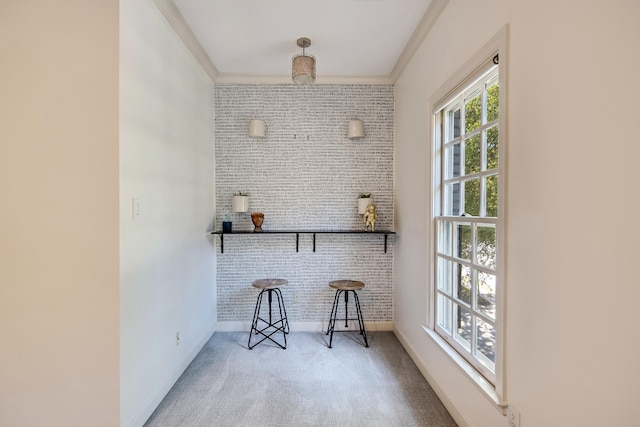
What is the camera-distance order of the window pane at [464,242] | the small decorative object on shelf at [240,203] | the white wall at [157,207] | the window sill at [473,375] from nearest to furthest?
the window sill at [473,375]
the white wall at [157,207]
the window pane at [464,242]
the small decorative object on shelf at [240,203]

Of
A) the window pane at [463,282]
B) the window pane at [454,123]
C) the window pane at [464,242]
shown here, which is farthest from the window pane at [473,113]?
the window pane at [463,282]

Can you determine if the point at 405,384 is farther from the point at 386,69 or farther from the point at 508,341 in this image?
the point at 386,69

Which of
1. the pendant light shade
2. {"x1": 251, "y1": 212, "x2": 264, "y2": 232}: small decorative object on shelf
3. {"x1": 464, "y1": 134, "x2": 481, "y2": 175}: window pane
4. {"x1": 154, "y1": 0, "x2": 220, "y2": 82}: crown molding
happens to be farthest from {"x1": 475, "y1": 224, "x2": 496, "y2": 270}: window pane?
{"x1": 154, "y1": 0, "x2": 220, "y2": 82}: crown molding

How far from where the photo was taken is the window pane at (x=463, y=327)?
5.90 ft

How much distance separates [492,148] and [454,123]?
0.56 m

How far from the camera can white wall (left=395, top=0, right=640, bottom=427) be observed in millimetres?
824

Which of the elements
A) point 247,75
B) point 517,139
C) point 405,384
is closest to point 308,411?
point 405,384

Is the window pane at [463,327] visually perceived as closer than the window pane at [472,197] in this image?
No

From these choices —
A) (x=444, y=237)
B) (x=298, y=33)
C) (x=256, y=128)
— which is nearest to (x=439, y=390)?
(x=444, y=237)

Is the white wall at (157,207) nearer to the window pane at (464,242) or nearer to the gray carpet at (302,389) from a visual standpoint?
the gray carpet at (302,389)

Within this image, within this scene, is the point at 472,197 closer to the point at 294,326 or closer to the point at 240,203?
the point at 240,203

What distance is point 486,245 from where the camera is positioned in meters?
1.59

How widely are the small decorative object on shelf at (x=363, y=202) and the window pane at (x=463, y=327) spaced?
54.1 inches

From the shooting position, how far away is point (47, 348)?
1.60 m
